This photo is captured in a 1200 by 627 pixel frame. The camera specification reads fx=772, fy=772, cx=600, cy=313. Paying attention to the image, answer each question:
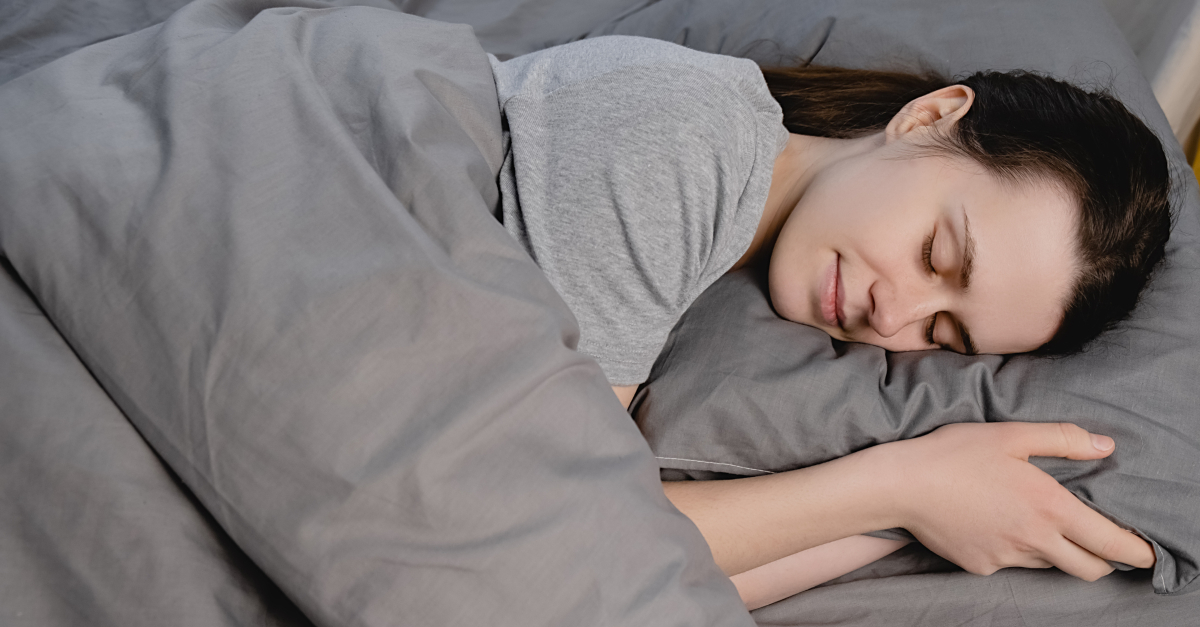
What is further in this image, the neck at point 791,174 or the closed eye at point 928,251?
the neck at point 791,174

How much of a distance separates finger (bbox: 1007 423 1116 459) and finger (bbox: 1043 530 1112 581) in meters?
0.10

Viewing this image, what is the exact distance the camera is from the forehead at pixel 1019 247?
863mm

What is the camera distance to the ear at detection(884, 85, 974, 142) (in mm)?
1006

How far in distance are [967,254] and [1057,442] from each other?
0.23m

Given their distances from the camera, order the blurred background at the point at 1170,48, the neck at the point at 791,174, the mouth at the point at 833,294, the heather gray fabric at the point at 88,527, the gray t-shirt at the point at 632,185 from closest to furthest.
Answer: the heather gray fabric at the point at 88,527 → the gray t-shirt at the point at 632,185 → the mouth at the point at 833,294 → the neck at the point at 791,174 → the blurred background at the point at 1170,48

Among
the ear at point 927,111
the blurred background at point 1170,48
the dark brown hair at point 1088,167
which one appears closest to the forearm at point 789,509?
the dark brown hair at point 1088,167

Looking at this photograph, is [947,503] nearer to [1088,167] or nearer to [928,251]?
[928,251]

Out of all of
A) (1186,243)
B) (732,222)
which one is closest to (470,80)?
(732,222)

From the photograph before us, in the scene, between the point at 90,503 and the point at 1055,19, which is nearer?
the point at 90,503

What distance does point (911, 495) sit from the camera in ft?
2.82

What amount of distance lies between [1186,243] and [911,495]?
1.82ft

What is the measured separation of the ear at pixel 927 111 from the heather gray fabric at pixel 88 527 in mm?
904

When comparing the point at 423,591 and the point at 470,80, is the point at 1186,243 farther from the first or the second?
the point at 423,591

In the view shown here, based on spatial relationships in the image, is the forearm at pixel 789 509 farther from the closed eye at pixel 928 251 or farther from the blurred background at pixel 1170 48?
the blurred background at pixel 1170 48
